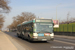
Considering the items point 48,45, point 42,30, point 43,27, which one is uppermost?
point 43,27

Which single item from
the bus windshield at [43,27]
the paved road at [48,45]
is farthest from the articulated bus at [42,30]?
the paved road at [48,45]

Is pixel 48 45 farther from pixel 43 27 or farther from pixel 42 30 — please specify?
pixel 43 27

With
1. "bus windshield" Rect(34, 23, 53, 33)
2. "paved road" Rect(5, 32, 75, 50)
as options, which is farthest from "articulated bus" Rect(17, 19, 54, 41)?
"paved road" Rect(5, 32, 75, 50)

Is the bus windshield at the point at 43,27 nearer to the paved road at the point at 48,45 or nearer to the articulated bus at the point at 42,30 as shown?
the articulated bus at the point at 42,30

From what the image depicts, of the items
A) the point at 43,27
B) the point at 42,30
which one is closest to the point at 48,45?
the point at 42,30

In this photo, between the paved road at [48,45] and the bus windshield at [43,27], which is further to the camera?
the bus windshield at [43,27]

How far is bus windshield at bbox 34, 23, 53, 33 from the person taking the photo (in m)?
13.7

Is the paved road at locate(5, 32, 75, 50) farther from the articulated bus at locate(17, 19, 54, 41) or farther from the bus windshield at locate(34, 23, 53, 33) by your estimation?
the bus windshield at locate(34, 23, 53, 33)

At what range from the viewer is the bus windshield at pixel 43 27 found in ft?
45.0

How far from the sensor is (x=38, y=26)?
13.9 m

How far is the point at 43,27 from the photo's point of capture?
13.8m

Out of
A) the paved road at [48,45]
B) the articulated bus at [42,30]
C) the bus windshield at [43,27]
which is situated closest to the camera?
the paved road at [48,45]

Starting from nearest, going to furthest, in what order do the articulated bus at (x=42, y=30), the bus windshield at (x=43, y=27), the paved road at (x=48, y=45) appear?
the paved road at (x=48, y=45)
the articulated bus at (x=42, y=30)
the bus windshield at (x=43, y=27)

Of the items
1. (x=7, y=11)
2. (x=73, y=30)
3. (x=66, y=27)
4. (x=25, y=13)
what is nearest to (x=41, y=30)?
(x=7, y=11)
